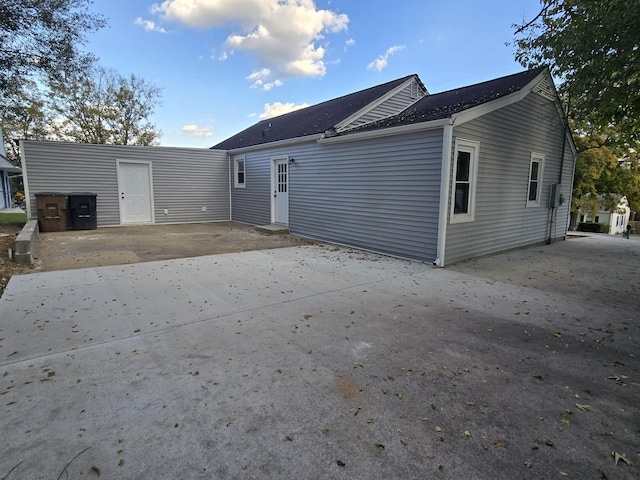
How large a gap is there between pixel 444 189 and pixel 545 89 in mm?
4893

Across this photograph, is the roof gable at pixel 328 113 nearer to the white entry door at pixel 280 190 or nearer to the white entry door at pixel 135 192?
the white entry door at pixel 280 190

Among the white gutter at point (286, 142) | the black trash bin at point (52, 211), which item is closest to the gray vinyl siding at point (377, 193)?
the white gutter at point (286, 142)

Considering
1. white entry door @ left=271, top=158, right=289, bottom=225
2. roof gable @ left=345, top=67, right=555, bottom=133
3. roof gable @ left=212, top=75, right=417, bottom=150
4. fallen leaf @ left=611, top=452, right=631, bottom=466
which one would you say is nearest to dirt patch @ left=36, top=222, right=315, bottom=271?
white entry door @ left=271, top=158, right=289, bottom=225

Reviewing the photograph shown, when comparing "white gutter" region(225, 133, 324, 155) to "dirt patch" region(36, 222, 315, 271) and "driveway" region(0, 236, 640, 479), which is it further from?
"driveway" region(0, 236, 640, 479)

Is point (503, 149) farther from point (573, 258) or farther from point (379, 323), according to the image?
point (379, 323)

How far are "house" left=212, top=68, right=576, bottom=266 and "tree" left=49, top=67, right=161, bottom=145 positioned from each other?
17.1 meters

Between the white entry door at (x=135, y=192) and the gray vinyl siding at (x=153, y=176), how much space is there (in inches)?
6.5

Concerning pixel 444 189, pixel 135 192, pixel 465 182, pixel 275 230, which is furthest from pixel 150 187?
pixel 465 182

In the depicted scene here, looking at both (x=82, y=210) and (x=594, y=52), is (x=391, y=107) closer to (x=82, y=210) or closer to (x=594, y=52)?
(x=594, y=52)

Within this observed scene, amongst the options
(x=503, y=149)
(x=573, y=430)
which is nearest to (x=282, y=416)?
(x=573, y=430)

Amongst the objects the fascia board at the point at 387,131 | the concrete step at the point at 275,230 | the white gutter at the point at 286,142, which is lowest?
the concrete step at the point at 275,230

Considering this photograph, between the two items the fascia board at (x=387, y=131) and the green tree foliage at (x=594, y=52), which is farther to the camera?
the fascia board at (x=387, y=131)

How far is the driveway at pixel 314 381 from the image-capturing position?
1.75 meters

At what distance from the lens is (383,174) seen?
7121mm
